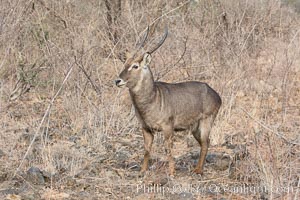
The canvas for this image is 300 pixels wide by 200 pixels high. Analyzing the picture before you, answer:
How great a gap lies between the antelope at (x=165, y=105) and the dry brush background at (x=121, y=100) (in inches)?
14.9

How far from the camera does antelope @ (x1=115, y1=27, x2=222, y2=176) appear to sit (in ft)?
24.8

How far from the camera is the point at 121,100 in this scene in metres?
10.7

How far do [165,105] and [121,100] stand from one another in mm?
3104

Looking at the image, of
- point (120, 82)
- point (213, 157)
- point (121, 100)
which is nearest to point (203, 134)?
point (213, 157)

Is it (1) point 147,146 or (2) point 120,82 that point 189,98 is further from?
(2) point 120,82

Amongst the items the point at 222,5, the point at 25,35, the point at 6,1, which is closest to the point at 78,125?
the point at 6,1

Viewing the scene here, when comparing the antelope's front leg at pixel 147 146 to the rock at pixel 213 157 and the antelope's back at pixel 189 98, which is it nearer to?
the antelope's back at pixel 189 98

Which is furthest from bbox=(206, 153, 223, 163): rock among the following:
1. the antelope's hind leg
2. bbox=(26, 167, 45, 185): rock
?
bbox=(26, 167, 45, 185): rock

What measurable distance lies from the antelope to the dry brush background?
380 millimetres

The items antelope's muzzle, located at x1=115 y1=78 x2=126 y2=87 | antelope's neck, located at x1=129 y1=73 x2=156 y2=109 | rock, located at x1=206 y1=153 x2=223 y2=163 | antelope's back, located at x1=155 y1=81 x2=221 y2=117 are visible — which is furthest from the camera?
rock, located at x1=206 y1=153 x2=223 y2=163

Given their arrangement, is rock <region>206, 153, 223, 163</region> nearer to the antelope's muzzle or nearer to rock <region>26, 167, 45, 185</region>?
the antelope's muzzle

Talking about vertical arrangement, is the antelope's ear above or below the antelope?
above

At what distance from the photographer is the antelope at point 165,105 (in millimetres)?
7551

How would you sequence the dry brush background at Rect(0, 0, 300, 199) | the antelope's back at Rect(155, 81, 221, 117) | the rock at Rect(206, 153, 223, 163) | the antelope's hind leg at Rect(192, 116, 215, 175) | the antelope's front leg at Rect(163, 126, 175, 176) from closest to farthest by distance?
the dry brush background at Rect(0, 0, 300, 199), the antelope's front leg at Rect(163, 126, 175, 176), the antelope's back at Rect(155, 81, 221, 117), the antelope's hind leg at Rect(192, 116, 215, 175), the rock at Rect(206, 153, 223, 163)
